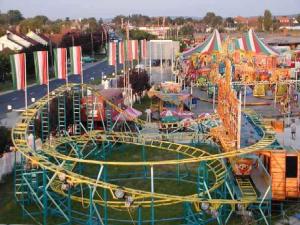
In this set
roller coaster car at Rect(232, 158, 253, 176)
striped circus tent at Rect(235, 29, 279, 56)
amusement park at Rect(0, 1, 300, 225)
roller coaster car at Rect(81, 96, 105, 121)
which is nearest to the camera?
amusement park at Rect(0, 1, 300, 225)

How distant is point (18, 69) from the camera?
2611cm

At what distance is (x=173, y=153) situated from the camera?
28016mm

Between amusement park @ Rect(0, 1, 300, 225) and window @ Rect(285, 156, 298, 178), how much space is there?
0.04m

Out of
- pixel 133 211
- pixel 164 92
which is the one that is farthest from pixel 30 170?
pixel 164 92

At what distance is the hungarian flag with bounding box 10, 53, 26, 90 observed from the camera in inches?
1013

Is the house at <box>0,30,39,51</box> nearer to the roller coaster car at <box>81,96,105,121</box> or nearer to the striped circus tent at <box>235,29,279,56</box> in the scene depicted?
the striped circus tent at <box>235,29,279,56</box>

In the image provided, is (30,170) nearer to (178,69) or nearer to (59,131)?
(59,131)

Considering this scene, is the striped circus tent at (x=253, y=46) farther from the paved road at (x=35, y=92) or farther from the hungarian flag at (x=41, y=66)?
the hungarian flag at (x=41, y=66)

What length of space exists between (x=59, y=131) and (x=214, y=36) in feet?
76.5

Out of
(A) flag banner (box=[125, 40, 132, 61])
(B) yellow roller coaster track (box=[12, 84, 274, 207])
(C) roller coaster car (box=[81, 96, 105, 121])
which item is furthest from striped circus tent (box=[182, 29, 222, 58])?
(B) yellow roller coaster track (box=[12, 84, 274, 207])

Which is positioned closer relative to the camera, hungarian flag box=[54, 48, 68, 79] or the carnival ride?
the carnival ride

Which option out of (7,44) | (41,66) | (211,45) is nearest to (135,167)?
(41,66)

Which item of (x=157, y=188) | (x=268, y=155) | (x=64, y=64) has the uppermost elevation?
(x=64, y=64)

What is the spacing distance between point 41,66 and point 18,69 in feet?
6.88
